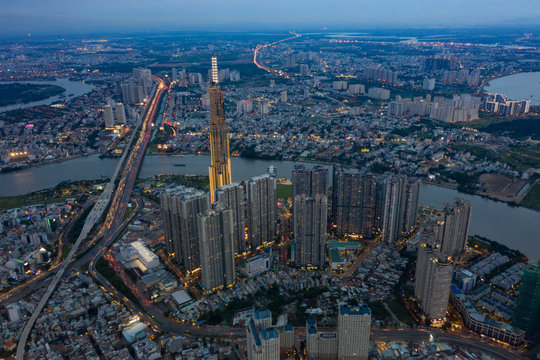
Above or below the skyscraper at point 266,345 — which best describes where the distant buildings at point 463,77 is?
above

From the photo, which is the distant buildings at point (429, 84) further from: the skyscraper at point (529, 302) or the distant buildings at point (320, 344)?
the distant buildings at point (320, 344)

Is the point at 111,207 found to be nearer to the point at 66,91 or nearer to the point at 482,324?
the point at 482,324

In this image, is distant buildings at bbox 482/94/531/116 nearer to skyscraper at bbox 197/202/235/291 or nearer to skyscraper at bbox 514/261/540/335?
skyscraper at bbox 514/261/540/335

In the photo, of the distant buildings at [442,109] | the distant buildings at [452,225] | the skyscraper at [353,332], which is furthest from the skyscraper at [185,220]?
the distant buildings at [442,109]

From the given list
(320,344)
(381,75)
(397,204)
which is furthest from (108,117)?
(381,75)

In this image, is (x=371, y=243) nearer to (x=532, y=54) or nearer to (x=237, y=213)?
(x=237, y=213)

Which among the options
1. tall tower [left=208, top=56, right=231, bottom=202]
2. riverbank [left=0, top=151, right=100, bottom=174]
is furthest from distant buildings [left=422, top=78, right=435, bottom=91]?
riverbank [left=0, top=151, right=100, bottom=174]

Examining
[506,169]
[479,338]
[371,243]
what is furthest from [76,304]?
[506,169]
